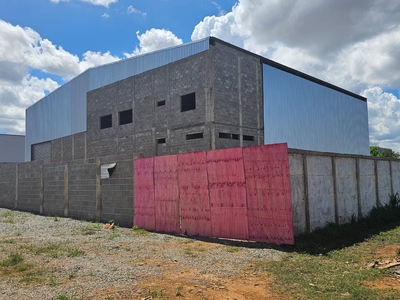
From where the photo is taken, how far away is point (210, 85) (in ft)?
60.4

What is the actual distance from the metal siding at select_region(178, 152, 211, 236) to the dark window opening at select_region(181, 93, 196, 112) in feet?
32.2

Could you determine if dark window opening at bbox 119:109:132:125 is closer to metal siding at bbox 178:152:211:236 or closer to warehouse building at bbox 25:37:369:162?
warehouse building at bbox 25:37:369:162

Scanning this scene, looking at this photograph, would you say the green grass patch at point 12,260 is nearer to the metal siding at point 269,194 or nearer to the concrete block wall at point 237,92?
the metal siding at point 269,194

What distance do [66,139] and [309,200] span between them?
83.0 feet

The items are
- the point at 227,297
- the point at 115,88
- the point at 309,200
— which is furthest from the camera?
the point at 115,88

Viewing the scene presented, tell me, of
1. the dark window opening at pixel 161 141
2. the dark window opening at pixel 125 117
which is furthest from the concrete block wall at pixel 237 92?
the dark window opening at pixel 125 117

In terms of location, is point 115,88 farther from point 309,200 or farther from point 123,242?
point 309,200

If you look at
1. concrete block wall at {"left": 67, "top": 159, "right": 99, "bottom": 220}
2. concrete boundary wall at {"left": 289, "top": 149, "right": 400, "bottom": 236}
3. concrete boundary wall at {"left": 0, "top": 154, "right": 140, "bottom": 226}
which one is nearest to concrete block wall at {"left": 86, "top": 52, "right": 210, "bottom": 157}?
concrete boundary wall at {"left": 0, "top": 154, "right": 140, "bottom": 226}

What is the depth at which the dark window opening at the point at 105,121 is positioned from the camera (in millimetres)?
25141

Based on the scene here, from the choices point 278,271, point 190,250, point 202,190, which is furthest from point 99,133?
point 278,271

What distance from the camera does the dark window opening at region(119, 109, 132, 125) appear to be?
77.6 feet

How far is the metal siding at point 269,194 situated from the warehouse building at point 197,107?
9.79 meters

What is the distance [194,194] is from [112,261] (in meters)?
3.47

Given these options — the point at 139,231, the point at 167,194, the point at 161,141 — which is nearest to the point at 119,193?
the point at 139,231
